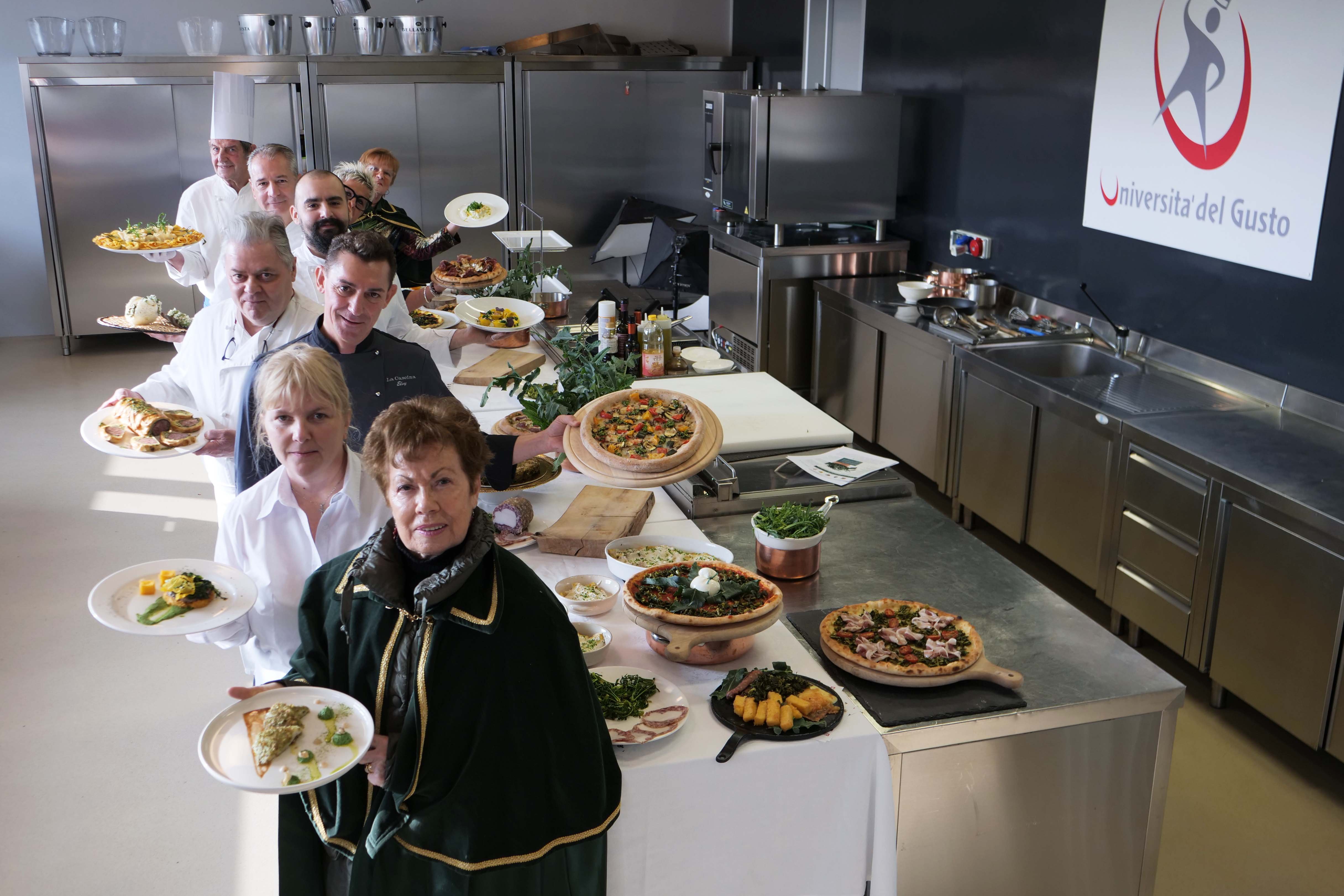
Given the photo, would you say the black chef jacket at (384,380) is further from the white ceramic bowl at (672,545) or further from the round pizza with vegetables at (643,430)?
the white ceramic bowl at (672,545)

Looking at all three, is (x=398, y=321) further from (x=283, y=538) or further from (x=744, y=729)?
(x=744, y=729)

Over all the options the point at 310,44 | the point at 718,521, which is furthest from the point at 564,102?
the point at 718,521

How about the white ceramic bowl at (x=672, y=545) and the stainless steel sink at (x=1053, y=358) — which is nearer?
the white ceramic bowl at (x=672, y=545)

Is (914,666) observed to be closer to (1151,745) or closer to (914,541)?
(1151,745)

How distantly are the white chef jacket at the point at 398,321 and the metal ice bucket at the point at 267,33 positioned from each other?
12.2ft

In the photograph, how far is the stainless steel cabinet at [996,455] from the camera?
419 cm

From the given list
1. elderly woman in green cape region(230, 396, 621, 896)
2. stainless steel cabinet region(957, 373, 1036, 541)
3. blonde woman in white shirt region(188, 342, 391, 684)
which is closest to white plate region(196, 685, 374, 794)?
elderly woman in green cape region(230, 396, 621, 896)

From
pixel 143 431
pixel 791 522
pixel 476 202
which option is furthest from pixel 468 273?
pixel 791 522

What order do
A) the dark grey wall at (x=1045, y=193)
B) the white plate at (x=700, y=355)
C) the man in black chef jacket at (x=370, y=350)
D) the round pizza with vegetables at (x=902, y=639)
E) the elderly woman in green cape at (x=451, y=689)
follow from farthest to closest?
the white plate at (x=700, y=355) → the dark grey wall at (x=1045, y=193) → the man in black chef jacket at (x=370, y=350) → the round pizza with vegetables at (x=902, y=639) → the elderly woman in green cape at (x=451, y=689)

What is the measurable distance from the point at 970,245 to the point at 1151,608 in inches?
88.0

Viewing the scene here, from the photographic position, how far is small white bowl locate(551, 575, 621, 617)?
2307mm

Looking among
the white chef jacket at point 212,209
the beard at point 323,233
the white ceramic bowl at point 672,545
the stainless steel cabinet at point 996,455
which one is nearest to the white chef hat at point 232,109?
the white chef jacket at point 212,209

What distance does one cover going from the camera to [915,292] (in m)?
5.14

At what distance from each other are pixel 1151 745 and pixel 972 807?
1.26ft
